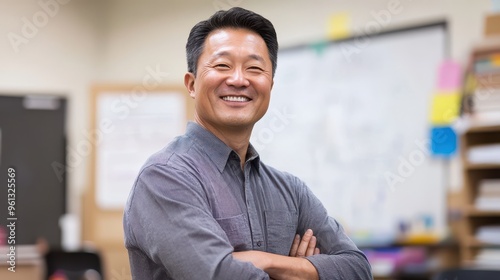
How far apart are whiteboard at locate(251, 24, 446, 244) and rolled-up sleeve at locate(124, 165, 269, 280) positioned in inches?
126

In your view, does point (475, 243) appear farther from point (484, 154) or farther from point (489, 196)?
point (484, 154)

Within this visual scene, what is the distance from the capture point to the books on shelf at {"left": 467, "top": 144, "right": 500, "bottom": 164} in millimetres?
3666

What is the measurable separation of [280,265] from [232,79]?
1.44 ft

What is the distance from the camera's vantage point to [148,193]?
154 cm

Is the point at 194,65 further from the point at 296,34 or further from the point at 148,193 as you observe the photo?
the point at 296,34

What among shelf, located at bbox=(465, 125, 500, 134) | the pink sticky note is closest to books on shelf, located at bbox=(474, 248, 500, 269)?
shelf, located at bbox=(465, 125, 500, 134)

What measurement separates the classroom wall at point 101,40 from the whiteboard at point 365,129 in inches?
12.4

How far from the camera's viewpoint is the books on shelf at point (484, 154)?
3.67 meters

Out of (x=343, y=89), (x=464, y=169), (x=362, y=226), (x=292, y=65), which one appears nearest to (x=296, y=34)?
(x=292, y=65)

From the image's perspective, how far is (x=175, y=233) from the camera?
1.49 metres

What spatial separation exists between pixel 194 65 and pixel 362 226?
3426mm

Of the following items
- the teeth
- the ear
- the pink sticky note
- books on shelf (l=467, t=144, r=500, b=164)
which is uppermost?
the pink sticky note

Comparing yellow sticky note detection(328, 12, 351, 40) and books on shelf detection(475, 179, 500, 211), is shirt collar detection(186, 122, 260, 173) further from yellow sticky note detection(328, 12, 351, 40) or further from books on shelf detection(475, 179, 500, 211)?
yellow sticky note detection(328, 12, 351, 40)

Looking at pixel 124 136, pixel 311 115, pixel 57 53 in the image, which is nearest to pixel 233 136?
pixel 311 115
